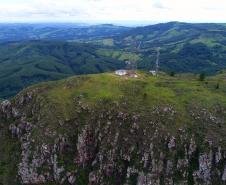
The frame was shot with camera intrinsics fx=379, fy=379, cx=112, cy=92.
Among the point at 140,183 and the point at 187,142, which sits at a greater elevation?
the point at 187,142

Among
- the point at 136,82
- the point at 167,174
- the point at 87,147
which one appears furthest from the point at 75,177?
the point at 136,82

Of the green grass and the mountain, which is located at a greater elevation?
the green grass

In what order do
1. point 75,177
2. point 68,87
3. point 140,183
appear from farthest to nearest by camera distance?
point 68,87 → point 75,177 → point 140,183

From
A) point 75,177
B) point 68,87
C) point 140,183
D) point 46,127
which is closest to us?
point 140,183

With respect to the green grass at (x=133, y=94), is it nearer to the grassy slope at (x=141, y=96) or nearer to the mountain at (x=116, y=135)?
the grassy slope at (x=141, y=96)

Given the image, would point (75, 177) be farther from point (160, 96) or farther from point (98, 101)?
point (160, 96)

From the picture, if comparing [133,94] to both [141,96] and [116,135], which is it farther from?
[116,135]

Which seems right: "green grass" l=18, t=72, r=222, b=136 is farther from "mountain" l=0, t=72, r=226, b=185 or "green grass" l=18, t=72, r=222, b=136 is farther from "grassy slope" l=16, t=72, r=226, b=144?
"mountain" l=0, t=72, r=226, b=185

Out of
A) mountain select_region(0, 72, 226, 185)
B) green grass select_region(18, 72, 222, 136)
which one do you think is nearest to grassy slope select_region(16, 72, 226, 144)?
green grass select_region(18, 72, 222, 136)

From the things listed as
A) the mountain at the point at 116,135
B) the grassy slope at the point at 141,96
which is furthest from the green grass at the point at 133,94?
the mountain at the point at 116,135

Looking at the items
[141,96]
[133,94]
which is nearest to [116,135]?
[141,96]
